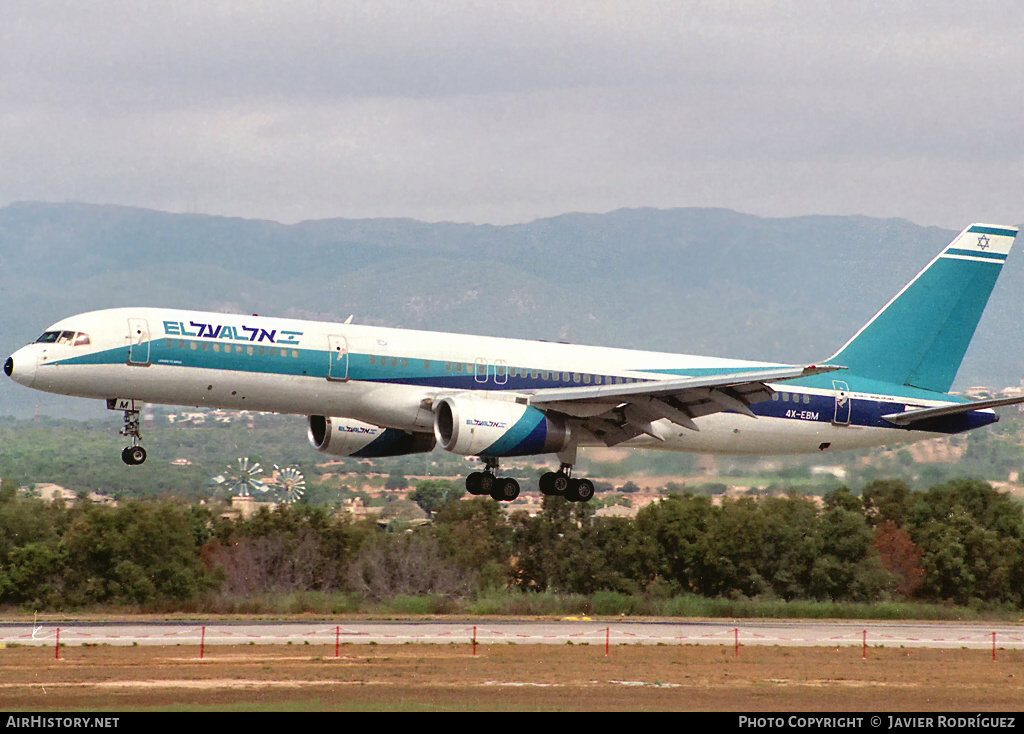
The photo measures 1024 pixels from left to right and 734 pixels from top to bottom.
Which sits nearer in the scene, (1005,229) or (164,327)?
(164,327)

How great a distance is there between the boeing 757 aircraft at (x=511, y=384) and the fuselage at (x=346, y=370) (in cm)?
4

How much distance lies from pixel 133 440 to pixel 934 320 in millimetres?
26489

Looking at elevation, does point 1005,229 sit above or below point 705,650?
above

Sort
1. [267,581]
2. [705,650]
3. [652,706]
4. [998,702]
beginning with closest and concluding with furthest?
[652,706] → [998,702] → [705,650] → [267,581]

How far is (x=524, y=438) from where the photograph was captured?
40.5 meters

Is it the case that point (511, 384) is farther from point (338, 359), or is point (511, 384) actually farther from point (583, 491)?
point (338, 359)

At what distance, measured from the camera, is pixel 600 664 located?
37.9 metres

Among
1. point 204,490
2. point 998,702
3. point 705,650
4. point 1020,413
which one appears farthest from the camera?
point 204,490

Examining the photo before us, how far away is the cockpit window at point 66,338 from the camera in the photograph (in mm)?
37562

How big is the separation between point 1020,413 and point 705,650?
6309 cm

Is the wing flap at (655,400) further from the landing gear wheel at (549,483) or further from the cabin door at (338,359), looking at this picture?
the cabin door at (338,359)

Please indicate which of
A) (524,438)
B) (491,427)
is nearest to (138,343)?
(491,427)

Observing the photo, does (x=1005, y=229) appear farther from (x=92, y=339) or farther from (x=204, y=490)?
(x=204, y=490)
